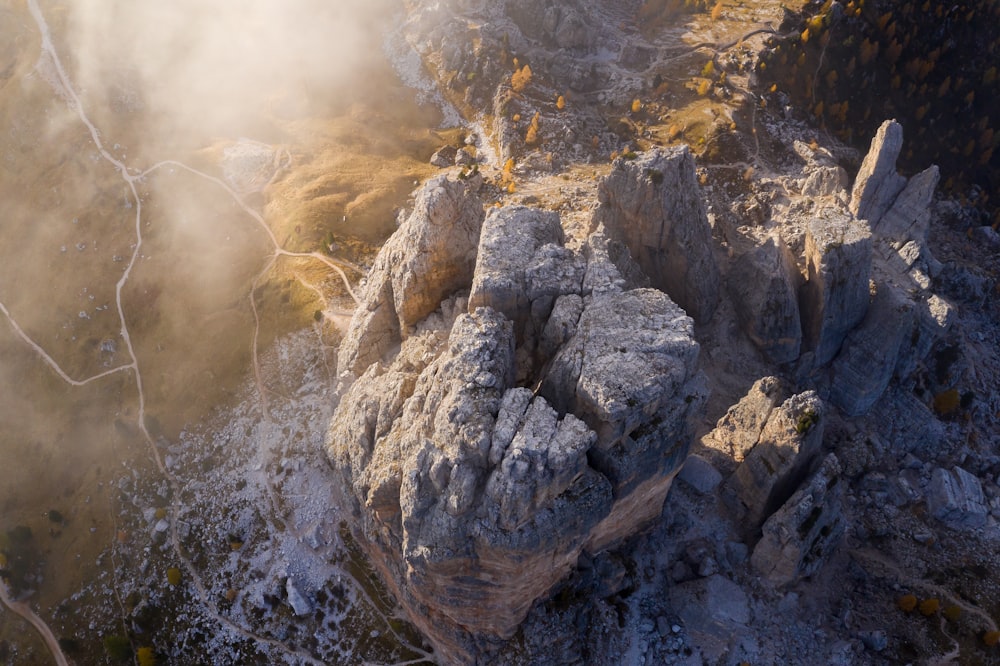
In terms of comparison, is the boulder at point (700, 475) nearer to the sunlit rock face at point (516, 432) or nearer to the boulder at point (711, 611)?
the sunlit rock face at point (516, 432)

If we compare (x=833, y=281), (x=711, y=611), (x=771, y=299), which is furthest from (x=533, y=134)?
(x=711, y=611)

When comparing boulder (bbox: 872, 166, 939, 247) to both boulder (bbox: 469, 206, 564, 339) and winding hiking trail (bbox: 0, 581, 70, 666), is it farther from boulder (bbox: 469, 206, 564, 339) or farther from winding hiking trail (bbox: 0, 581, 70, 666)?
winding hiking trail (bbox: 0, 581, 70, 666)

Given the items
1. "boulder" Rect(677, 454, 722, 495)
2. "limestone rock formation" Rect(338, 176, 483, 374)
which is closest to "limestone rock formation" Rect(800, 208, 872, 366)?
"boulder" Rect(677, 454, 722, 495)

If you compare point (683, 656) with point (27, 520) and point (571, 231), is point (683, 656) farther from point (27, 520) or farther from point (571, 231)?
point (27, 520)

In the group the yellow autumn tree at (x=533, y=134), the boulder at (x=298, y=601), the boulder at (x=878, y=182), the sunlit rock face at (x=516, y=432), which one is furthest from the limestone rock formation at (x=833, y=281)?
the boulder at (x=298, y=601)

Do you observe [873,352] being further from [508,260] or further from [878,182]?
[508,260]

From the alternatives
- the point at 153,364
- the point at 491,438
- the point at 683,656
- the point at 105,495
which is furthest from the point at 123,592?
the point at 683,656

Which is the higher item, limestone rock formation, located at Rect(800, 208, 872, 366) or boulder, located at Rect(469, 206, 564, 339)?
boulder, located at Rect(469, 206, 564, 339)

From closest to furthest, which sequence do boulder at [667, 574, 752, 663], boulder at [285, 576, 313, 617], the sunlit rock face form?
the sunlit rock face → boulder at [667, 574, 752, 663] → boulder at [285, 576, 313, 617]
